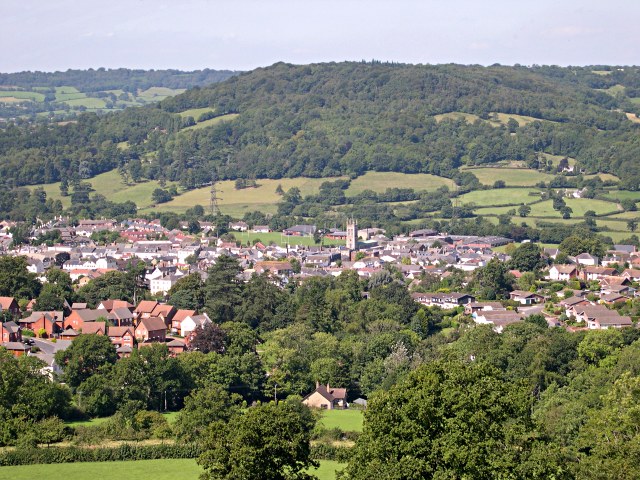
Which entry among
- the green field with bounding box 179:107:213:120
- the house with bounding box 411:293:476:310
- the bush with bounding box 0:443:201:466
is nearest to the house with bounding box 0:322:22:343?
the bush with bounding box 0:443:201:466

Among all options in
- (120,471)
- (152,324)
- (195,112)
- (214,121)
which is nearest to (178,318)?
(152,324)

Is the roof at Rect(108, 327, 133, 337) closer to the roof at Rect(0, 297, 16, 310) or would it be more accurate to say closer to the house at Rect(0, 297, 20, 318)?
the house at Rect(0, 297, 20, 318)

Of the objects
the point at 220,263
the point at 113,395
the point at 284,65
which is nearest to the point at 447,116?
the point at 284,65

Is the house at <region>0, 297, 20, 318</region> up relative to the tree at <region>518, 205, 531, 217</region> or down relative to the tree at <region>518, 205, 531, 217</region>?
up

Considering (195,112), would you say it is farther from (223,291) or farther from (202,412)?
(202,412)

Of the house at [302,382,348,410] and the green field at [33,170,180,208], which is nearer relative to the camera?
the house at [302,382,348,410]

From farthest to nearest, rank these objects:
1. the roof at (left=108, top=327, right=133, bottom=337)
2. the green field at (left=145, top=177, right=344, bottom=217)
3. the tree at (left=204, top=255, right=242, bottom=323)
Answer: the green field at (left=145, top=177, right=344, bottom=217) → the tree at (left=204, top=255, right=242, bottom=323) → the roof at (left=108, top=327, right=133, bottom=337)

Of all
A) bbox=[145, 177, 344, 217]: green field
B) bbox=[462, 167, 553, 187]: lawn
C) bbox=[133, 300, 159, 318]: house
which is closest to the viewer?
bbox=[133, 300, 159, 318]: house

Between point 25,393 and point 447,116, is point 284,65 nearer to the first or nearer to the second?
point 447,116
